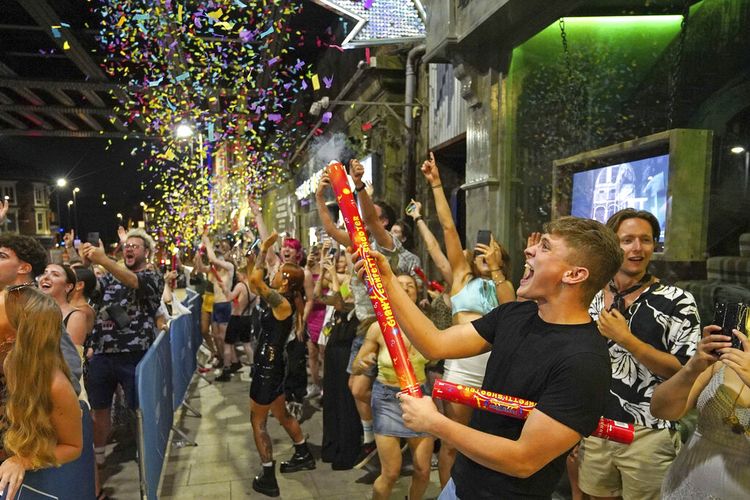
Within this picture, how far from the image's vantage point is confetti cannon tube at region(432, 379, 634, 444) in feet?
5.70

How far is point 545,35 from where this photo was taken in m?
5.73

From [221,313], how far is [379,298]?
7573 mm

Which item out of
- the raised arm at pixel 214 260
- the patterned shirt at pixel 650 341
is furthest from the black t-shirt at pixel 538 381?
the raised arm at pixel 214 260

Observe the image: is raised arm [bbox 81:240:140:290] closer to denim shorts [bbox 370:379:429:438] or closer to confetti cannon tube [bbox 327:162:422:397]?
denim shorts [bbox 370:379:429:438]

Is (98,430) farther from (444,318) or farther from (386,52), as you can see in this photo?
(386,52)

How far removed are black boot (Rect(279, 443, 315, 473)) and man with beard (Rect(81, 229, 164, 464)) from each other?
1660mm

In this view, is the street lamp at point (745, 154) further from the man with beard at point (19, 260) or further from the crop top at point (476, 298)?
the man with beard at point (19, 260)

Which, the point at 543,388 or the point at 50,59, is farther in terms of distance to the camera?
the point at 50,59

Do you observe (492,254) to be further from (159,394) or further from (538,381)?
(159,394)

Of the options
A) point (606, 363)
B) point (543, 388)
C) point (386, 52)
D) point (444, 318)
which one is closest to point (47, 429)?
point (543, 388)

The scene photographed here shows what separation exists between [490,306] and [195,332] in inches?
274

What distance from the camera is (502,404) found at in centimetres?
176

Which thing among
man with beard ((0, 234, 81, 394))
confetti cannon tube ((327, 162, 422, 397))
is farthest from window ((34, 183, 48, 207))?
confetti cannon tube ((327, 162, 422, 397))

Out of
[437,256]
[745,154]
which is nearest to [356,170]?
[437,256]
